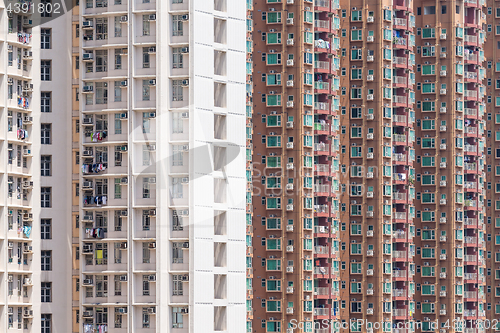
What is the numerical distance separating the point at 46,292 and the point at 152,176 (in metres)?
8.74

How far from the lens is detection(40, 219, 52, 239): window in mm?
74500

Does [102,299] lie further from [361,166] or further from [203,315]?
[361,166]

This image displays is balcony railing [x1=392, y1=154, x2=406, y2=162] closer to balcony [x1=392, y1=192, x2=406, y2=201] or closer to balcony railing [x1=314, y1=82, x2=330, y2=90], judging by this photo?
balcony [x1=392, y1=192, x2=406, y2=201]

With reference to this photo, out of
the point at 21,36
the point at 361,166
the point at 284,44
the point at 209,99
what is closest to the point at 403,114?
the point at 361,166

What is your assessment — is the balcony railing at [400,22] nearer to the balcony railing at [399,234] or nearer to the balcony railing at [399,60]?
the balcony railing at [399,60]

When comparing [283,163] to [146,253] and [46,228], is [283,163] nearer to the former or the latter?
[146,253]

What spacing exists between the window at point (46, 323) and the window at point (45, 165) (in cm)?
788

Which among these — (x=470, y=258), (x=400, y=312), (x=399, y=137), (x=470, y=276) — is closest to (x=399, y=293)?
(x=400, y=312)

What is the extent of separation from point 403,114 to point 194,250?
38385 mm

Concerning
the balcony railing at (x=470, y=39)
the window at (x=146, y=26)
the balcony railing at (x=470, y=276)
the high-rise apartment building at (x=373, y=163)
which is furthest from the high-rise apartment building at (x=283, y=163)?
the window at (x=146, y=26)

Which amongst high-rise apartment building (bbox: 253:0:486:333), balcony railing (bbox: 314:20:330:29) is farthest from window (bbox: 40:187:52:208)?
balcony railing (bbox: 314:20:330:29)

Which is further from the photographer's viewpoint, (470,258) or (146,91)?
(470,258)

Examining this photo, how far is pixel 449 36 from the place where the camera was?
111 metres

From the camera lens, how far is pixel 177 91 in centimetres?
7544
